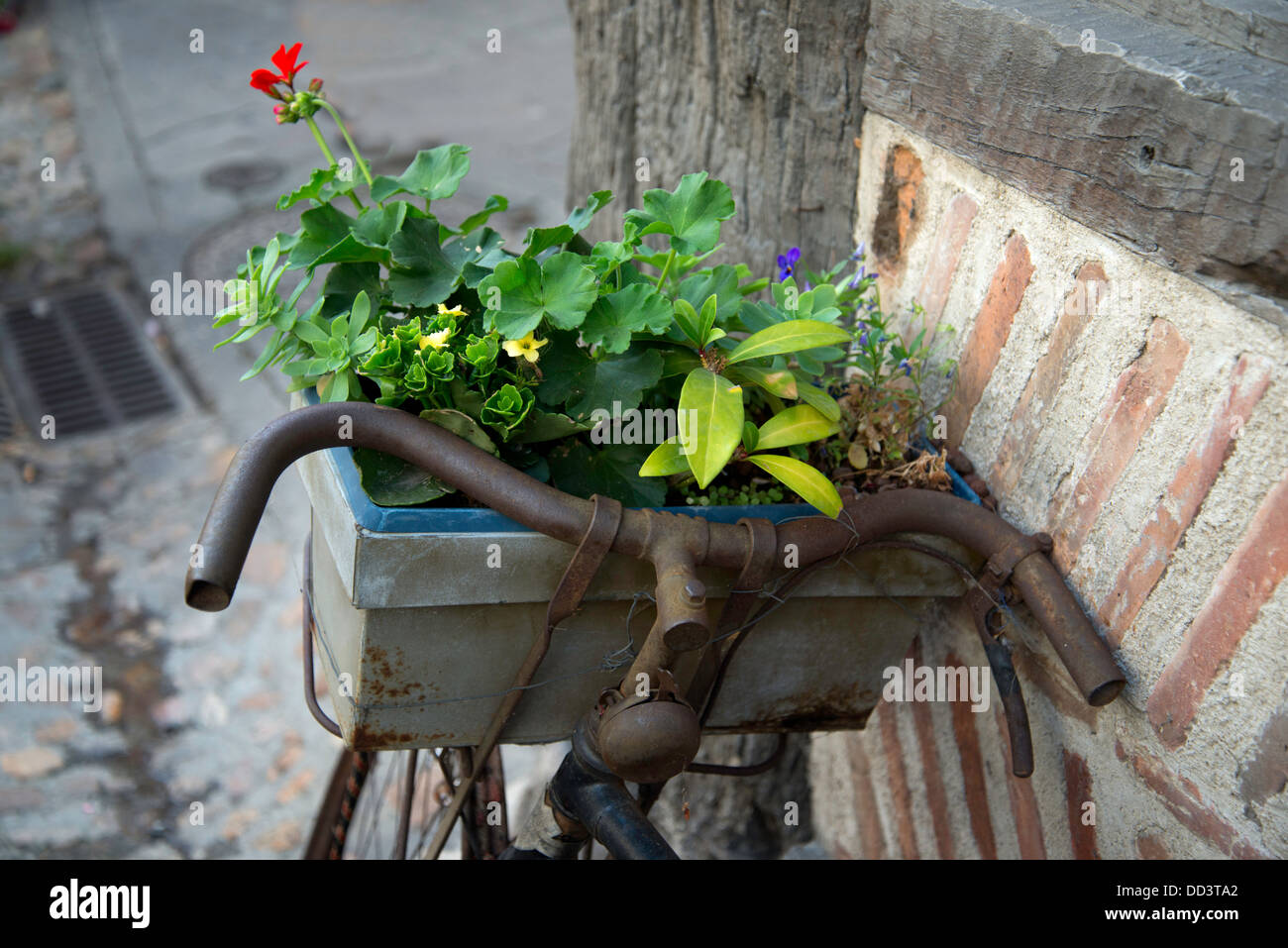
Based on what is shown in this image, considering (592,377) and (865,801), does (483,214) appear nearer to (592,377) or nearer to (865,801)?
(592,377)

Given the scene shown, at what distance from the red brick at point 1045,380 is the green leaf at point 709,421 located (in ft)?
1.24

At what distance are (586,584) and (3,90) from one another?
6.33 meters

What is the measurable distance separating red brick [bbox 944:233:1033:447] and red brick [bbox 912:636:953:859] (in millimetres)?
356

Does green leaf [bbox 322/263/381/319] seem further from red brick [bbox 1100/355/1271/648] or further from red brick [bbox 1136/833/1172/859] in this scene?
red brick [bbox 1136/833/1172/859]

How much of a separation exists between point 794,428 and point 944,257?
0.43 metres

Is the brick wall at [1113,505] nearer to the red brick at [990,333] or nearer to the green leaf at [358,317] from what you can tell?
the red brick at [990,333]

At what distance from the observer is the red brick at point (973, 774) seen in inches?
57.9

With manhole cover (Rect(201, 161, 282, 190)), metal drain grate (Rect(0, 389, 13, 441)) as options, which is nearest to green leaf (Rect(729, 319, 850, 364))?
metal drain grate (Rect(0, 389, 13, 441))

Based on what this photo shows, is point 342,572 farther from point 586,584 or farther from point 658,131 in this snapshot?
point 658,131

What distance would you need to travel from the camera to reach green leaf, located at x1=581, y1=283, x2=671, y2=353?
113 cm

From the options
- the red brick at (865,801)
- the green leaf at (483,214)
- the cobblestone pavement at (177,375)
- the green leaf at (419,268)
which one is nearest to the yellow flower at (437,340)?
the green leaf at (419,268)

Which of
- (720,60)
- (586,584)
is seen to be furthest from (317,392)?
(720,60)

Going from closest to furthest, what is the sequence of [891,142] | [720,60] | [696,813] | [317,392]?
[317,392] < [891,142] < [720,60] < [696,813]

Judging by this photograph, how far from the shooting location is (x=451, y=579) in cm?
112
